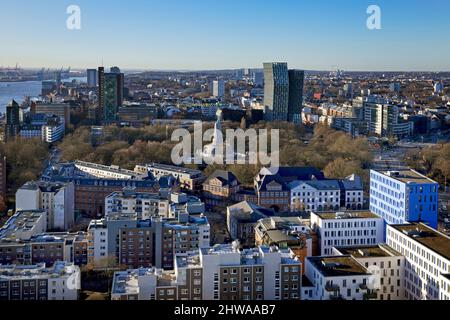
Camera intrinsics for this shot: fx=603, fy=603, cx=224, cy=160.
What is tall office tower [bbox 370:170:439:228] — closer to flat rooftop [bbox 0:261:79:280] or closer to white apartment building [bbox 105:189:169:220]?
white apartment building [bbox 105:189:169:220]

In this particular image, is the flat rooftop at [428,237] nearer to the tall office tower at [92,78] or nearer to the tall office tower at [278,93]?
the tall office tower at [278,93]

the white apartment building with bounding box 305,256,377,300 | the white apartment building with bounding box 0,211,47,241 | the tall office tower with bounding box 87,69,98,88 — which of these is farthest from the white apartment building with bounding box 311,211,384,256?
the tall office tower with bounding box 87,69,98,88

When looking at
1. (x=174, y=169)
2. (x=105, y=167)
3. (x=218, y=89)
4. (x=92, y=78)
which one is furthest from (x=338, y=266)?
(x=92, y=78)

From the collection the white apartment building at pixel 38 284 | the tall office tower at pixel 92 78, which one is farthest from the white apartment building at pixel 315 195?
the tall office tower at pixel 92 78

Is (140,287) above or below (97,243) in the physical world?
above

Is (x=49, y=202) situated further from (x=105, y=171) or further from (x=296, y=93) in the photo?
(x=296, y=93)

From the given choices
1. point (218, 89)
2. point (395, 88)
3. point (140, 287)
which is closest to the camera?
point (140, 287)
